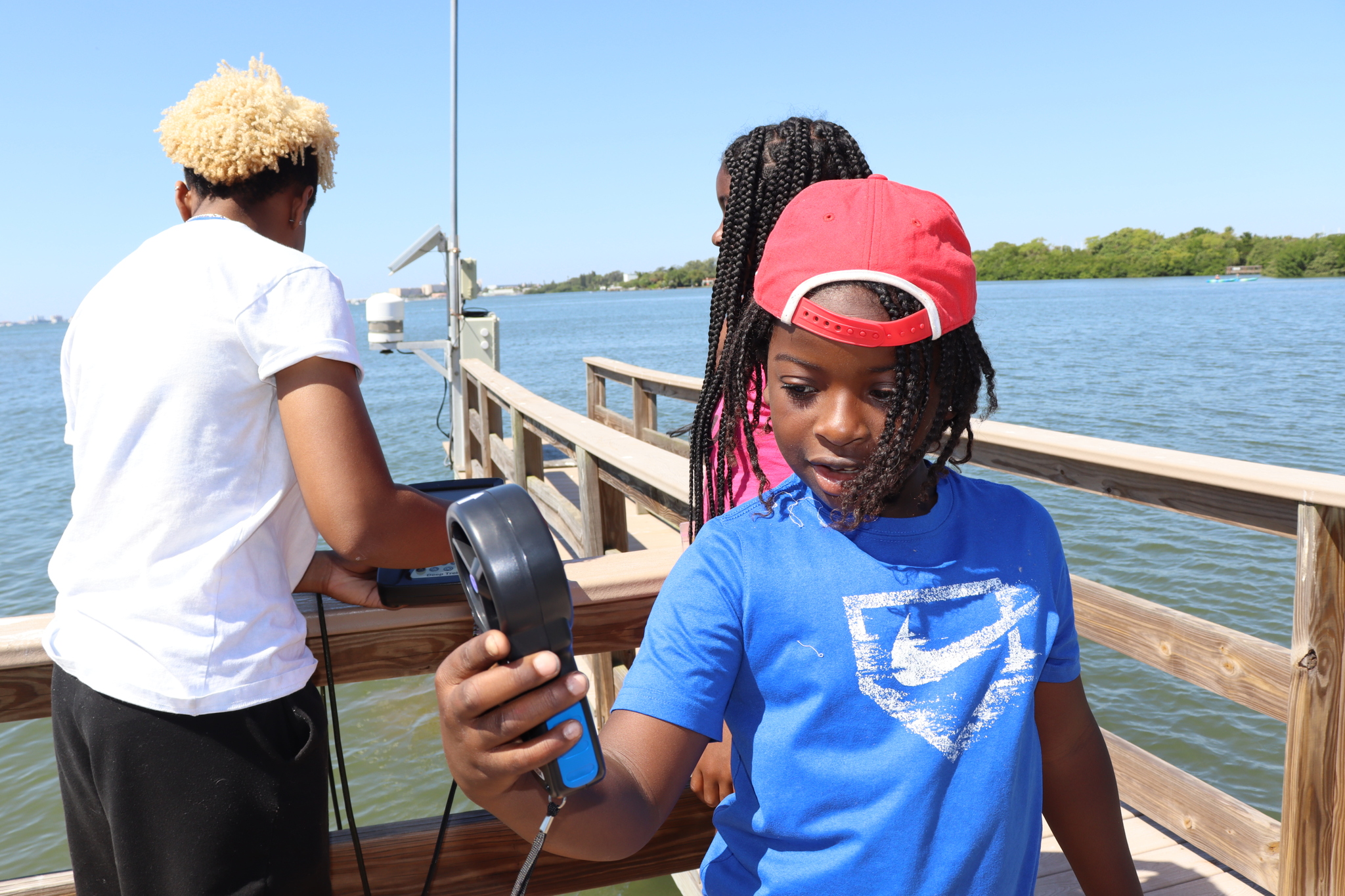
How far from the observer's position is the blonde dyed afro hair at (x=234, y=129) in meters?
1.35

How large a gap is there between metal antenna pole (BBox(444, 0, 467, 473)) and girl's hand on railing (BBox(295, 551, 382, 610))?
8170 millimetres

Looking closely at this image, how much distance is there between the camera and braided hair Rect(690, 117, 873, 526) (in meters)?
1.61

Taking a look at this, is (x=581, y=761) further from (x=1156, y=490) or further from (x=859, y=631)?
(x=1156, y=490)

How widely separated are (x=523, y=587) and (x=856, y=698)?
1.54ft

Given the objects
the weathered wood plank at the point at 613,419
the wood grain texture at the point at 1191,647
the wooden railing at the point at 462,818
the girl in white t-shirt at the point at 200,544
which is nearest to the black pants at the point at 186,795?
the girl in white t-shirt at the point at 200,544

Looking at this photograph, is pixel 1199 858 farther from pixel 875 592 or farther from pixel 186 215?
pixel 186 215

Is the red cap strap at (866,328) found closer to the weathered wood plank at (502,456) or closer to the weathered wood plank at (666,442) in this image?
the weathered wood plank at (666,442)

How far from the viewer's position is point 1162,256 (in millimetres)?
104625

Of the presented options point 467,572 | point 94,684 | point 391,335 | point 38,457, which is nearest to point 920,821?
point 467,572

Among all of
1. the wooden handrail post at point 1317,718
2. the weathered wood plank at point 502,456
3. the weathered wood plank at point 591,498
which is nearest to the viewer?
the wooden handrail post at point 1317,718

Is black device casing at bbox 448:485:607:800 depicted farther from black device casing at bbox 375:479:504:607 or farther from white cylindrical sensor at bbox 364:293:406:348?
white cylindrical sensor at bbox 364:293:406:348

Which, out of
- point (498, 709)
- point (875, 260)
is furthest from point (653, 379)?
point (498, 709)

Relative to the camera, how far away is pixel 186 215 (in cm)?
147

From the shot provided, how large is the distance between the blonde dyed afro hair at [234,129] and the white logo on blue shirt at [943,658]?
1.11 metres
